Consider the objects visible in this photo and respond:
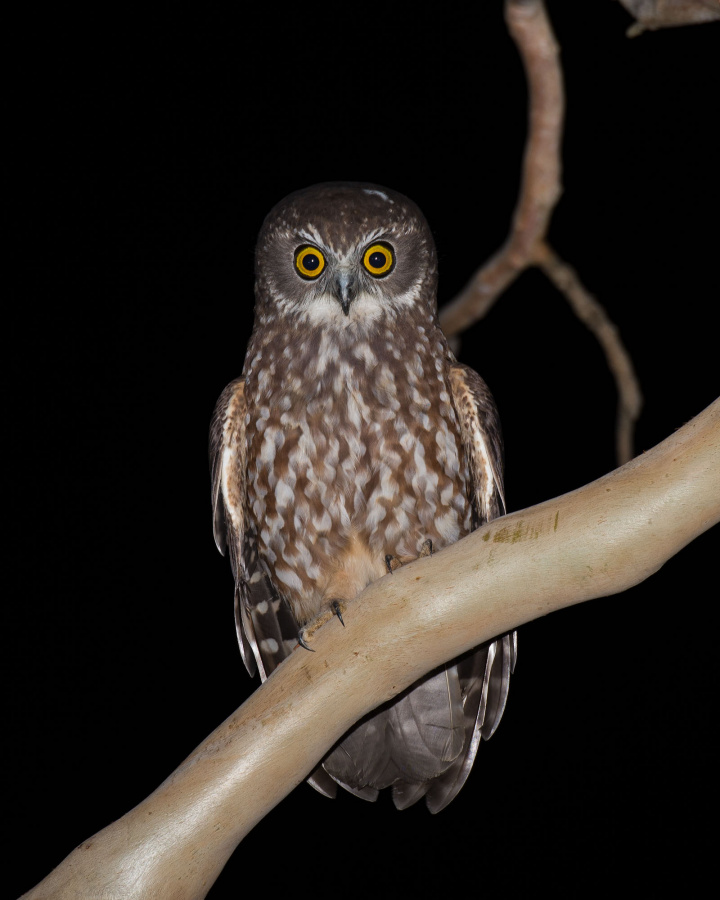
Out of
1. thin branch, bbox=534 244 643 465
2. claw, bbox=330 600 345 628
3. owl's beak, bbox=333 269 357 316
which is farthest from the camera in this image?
thin branch, bbox=534 244 643 465

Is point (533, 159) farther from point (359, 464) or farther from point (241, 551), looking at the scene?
point (241, 551)

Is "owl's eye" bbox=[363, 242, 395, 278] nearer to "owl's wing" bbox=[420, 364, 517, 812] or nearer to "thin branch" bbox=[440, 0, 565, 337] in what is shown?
"owl's wing" bbox=[420, 364, 517, 812]

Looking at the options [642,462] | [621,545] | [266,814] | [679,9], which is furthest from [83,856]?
[679,9]

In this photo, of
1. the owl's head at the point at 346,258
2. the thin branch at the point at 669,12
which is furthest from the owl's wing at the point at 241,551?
the thin branch at the point at 669,12

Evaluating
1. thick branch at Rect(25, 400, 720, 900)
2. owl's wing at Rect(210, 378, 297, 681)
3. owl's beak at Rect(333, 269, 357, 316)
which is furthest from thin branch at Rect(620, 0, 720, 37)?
owl's wing at Rect(210, 378, 297, 681)

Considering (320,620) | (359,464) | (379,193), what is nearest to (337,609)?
(320,620)

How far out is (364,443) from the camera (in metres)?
1.98

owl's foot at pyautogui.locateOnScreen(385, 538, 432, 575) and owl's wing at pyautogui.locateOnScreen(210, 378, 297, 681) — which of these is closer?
owl's foot at pyautogui.locateOnScreen(385, 538, 432, 575)

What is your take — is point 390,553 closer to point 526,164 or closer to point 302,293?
point 302,293

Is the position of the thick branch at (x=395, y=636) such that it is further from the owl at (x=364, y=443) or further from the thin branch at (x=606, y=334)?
the thin branch at (x=606, y=334)

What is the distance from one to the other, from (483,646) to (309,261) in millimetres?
1019

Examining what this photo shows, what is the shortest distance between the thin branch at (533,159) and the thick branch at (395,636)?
1264 mm

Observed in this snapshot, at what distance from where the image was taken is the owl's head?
195 cm

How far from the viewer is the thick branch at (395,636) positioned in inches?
56.4
